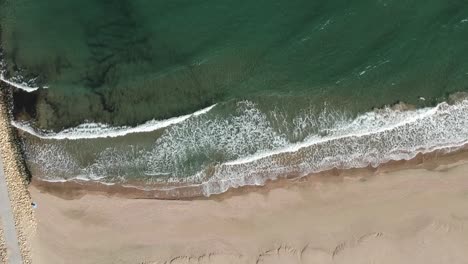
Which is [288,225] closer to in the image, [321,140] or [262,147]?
[262,147]

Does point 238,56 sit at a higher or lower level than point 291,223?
higher

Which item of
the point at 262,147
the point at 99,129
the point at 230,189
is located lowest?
the point at 230,189

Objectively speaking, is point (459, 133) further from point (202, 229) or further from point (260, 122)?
point (202, 229)

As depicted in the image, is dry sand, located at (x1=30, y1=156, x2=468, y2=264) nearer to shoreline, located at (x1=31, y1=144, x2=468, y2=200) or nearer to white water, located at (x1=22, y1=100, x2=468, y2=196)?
shoreline, located at (x1=31, y1=144, x2=468, y2=200)

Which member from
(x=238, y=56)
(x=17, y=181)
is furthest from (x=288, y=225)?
(x=17, y=181)

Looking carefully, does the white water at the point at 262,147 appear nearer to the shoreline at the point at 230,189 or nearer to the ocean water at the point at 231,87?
the ocean water at the point at 231,87

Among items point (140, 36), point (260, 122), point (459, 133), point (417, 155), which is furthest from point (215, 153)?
point (459, 133)
